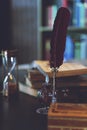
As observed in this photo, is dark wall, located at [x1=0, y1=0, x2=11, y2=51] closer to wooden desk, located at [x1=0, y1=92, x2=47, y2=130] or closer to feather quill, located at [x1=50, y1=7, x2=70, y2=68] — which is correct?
wooden desk, located at [x1=0, y1=92, x2=47, y2=130]

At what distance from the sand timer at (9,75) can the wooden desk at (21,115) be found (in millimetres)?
47

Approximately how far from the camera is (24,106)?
1413mm

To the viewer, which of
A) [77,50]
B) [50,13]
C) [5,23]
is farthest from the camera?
[77,50]

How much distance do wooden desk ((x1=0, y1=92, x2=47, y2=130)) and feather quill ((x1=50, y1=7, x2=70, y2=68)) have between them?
24 cm

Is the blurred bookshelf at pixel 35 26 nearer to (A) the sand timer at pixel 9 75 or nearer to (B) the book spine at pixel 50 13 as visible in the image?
(B) the book spine at pixel 50 13

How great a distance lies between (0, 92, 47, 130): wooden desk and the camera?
116 centimetres

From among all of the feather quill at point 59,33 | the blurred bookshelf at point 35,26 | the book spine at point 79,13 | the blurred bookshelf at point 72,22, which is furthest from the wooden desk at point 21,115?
the book spine at point 79,13

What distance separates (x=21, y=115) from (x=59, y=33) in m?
0.36

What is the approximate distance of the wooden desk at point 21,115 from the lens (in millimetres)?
1160

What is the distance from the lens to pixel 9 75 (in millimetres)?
1593

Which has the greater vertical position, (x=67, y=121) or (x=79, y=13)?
(x=79, y=13)

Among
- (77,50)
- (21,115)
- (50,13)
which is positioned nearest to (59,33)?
(21,115)

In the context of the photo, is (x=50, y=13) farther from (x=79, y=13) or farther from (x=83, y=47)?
(x=83, y=47)

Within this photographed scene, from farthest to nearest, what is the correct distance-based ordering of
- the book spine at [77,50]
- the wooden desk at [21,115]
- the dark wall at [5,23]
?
the book spine at [77,50] → the dark wall at [5,23] → the wooden desk at [21,115]
